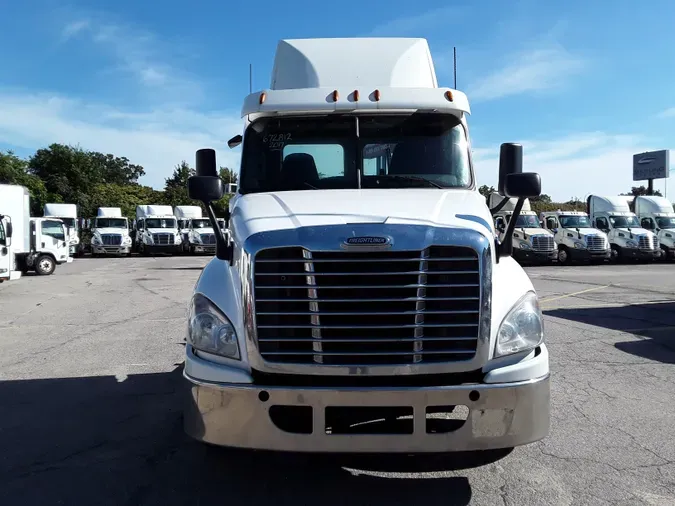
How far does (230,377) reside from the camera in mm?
3432

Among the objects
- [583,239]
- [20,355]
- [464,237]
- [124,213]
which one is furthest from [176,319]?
[124,213]

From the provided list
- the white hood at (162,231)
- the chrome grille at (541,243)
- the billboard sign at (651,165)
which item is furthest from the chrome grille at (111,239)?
the billboard sign at (651,165)

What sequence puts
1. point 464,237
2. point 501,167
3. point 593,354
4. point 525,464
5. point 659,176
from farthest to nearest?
point 659,176
point 593,354
point 501,167
point 525,464
point 464,237

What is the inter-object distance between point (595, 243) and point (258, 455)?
80.3 feet

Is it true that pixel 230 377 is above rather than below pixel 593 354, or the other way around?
above

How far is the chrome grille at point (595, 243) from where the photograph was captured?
2578 cm

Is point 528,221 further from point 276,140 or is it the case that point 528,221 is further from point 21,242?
point 276,140

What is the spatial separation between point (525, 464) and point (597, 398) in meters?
1.96

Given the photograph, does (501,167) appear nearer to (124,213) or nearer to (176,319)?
(176,319)

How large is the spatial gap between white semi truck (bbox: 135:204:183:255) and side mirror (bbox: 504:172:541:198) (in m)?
32.7

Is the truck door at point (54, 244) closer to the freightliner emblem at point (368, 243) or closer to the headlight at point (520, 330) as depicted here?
the freightliner emblem at point (368, 243)

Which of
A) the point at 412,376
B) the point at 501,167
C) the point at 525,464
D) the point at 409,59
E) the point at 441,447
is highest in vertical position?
the point at 409,59

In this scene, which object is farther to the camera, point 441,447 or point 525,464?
point 525,464

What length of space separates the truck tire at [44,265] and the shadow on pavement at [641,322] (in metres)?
18.2
